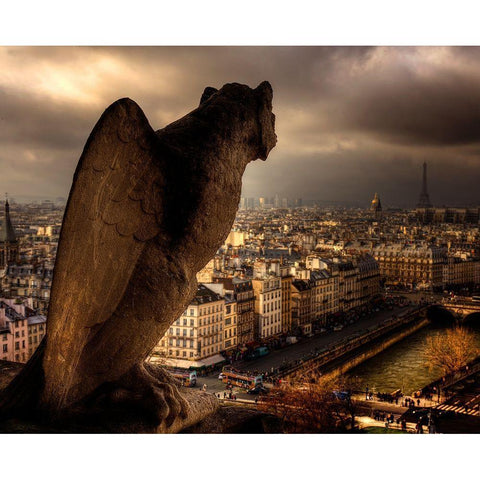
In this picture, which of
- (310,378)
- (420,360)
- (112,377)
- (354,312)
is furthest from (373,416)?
(354,312)

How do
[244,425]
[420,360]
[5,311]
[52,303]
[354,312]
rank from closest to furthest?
[52,303] < [244,425] < [5,311] < [420,360] < [354,312]

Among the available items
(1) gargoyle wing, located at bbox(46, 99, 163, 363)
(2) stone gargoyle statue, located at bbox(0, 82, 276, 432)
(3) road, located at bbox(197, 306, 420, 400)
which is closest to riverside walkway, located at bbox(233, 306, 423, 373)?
(3) road, located at bbox(197, 306, 420, 400)

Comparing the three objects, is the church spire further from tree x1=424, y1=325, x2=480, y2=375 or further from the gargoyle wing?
tree x1=424, y1=325, x2=480, y2=375

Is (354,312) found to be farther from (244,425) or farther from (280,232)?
(244,425)

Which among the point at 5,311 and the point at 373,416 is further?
the point at 5,311

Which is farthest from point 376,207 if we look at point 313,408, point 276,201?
point 313,408

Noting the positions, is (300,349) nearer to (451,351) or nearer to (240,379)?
(451,351)

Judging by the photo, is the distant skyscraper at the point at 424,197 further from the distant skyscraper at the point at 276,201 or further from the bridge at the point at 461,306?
the bridge at the point at 461,306
